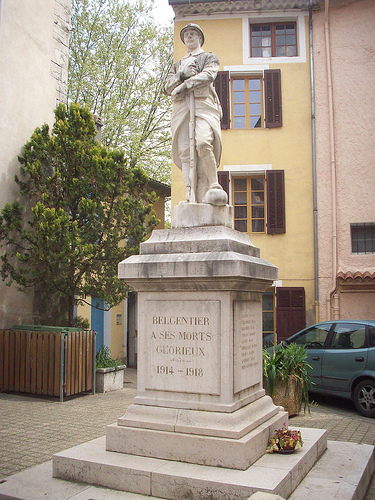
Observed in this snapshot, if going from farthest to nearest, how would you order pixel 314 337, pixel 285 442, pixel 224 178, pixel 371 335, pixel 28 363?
pixel 224 178, pixel 28 363, pixel 314 337, pixel 371 335, pixel 285 442

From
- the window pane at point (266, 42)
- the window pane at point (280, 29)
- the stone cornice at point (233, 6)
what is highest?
the stone cornice at point (233, 6)

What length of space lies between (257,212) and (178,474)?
36.9 feet

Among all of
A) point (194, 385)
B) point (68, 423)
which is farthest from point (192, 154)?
point (68, 423)

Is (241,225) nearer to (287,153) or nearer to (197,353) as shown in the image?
(287,153)

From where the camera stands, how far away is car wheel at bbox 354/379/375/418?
894cm

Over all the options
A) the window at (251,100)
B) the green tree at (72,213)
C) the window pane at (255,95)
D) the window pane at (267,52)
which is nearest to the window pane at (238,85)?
the window at (251,100)

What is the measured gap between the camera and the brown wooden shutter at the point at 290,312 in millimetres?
14047

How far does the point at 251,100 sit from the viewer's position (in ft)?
50.7

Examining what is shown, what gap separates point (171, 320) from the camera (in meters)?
4.97

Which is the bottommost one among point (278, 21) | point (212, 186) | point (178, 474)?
point (178, 474)

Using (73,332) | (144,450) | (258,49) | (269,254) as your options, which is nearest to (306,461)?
(144,450)

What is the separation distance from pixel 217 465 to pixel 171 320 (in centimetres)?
131

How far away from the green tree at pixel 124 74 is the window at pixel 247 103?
6160 mm

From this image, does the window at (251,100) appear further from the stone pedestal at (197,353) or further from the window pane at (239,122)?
the stone pedestal at (197,353)
